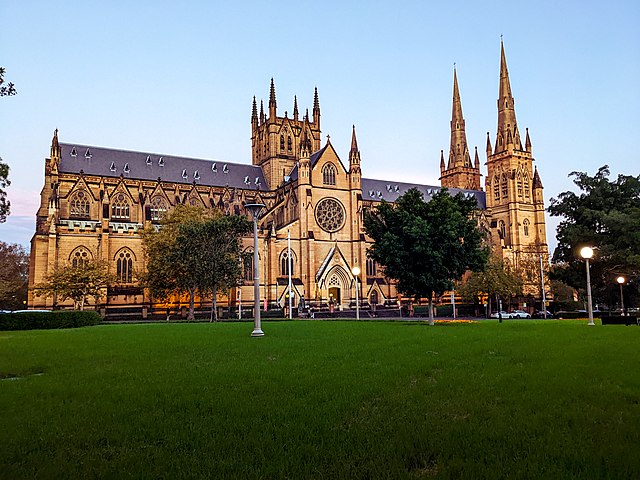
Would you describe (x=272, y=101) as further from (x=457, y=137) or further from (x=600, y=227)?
(x=600, y=227)

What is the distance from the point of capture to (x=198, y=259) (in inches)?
1857

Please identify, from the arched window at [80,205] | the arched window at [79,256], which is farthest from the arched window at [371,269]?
the arched window at [80,205]

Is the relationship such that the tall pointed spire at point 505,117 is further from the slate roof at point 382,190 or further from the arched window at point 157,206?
the arched window at point 157,206

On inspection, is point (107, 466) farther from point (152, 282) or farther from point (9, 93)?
point (152, 282)

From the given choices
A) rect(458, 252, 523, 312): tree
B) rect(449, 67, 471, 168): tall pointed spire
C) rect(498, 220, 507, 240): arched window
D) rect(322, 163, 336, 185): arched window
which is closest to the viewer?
rect(458, 252, 523, 312): tree

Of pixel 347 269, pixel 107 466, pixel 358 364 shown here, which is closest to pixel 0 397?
pixel 107 466

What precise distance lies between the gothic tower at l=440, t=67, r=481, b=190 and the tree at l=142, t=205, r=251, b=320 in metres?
71.4

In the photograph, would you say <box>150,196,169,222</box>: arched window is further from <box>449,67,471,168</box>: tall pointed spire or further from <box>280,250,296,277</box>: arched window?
<box>449,67,471,168</box>: tall pointed spire

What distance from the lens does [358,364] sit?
41.4 feet

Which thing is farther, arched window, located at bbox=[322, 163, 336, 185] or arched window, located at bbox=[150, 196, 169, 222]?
arched window, located at bbox=[322, 163, 336, 185]

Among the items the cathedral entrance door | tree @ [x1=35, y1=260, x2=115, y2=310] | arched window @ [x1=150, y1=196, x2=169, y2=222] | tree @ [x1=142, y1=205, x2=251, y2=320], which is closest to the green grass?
tree @ [x1=142, y1=205, x2=251, y2=320]

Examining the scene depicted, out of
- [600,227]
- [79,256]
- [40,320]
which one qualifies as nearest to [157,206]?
[79,256]

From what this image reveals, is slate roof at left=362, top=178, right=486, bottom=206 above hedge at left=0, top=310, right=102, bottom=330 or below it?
above

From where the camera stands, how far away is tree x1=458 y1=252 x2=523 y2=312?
2470 inches
